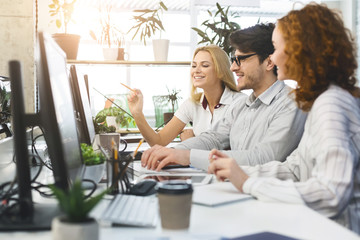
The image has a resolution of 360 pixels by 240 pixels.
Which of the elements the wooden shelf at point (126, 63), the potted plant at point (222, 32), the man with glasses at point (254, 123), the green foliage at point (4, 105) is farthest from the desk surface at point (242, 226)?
the potted plant at point (222, 32)

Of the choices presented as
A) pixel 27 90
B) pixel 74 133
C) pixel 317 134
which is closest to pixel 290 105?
pixel 317 134

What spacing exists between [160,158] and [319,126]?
0.70 metres

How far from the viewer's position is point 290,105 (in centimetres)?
179

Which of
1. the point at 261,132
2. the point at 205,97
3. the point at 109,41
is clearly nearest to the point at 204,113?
the point at 205,97

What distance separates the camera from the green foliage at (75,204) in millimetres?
616

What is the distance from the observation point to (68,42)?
3377 millimetres

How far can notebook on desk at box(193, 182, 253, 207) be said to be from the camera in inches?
41.7

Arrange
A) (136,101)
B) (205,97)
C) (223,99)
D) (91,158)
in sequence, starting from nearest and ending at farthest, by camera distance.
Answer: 1. (91,158)
2. (136,101)
3. (223,99)
4. (205,97)

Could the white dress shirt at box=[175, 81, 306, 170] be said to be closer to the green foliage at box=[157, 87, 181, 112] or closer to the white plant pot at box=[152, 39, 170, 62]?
the green foliage at box=[157, 87, 181, 112]

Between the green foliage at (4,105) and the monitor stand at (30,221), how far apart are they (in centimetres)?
106

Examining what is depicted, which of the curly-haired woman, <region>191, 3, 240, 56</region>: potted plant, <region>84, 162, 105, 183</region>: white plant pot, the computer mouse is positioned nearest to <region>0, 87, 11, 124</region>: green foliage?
<region>84, 162, 105, 183</region>: white plant pot

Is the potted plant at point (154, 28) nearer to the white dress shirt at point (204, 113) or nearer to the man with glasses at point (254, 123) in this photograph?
the white dress shirt at point (204, 113)

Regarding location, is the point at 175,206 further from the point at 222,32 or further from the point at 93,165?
the point at 222,32

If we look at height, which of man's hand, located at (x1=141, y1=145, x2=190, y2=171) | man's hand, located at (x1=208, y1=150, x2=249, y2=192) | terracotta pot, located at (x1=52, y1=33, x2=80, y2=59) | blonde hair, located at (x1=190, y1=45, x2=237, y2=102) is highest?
terracotta pot, located at (x1=52, y1=33, x2=80, y2=59)
